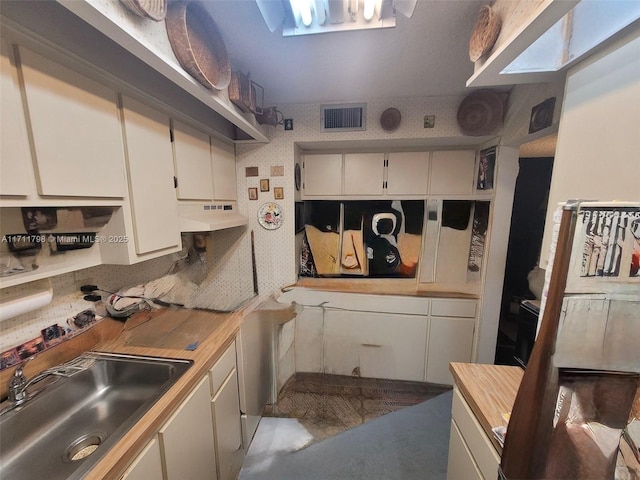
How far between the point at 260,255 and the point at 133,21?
1.70 metres

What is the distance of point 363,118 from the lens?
2.00 meters

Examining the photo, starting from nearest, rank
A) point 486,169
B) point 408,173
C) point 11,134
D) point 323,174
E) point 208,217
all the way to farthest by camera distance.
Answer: point 11,134, point 208,217, point 486,169, point 408,173, point 323,174

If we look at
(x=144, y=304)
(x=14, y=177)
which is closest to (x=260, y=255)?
(x=144, y=304)

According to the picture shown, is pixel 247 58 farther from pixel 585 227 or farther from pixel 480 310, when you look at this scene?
pixel 480 310

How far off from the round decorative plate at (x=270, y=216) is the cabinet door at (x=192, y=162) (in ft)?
1.73

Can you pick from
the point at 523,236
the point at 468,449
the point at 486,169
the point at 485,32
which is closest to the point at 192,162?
the point at 485,32

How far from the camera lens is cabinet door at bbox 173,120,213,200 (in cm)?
140

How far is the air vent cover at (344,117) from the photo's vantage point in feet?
6.56

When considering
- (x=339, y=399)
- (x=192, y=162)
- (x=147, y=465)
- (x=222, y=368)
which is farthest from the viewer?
(x=339, y=399)

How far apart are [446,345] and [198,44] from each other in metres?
2.68

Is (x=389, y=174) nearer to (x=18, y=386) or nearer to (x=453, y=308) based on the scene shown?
(x=453, y=308)

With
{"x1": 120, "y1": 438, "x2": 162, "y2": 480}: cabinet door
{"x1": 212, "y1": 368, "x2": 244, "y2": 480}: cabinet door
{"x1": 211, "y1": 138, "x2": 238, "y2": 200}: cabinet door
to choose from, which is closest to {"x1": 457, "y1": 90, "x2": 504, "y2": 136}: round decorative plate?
{"x1": 211, "y1": 138, "x2": 238, "y2": 200}: cabinet door

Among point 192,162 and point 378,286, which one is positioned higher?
point 192,162

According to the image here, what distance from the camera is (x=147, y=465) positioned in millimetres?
857
